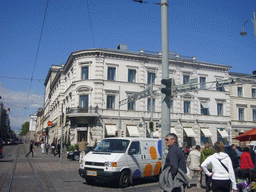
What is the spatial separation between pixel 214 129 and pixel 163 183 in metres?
38.2

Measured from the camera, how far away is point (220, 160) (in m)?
5.62

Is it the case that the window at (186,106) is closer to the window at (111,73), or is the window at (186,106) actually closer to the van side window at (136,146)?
the window at (111,73)

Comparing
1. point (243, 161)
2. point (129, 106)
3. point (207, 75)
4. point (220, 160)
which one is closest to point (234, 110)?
point (207, 75)

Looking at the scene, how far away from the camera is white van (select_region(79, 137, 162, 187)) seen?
34.6ft

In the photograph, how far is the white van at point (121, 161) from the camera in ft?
34.6

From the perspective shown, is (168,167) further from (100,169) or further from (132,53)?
(132,53)

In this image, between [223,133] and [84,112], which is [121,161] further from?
[223,133]

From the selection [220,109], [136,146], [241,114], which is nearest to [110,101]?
Answer: [220,109]

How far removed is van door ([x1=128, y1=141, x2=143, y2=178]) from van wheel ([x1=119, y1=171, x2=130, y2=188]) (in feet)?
0.99

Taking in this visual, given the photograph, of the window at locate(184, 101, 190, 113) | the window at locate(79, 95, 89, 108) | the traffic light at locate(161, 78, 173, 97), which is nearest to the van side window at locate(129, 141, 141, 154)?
the traffic light at locate(161, 78, 173, 97)

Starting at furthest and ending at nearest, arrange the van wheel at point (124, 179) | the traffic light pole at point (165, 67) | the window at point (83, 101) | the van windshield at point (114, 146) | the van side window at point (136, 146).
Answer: the window at point (83, 101)
the van side window at point (136, 146)
the van windshield at point (114, 146)
the van wheel at point (124, 179)
the traffic light pole at point (165, 67)

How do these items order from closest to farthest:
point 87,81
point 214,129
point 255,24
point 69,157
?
point 255,24
point 69,157
point 87,81
point 214,129

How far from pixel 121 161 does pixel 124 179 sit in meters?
0.80

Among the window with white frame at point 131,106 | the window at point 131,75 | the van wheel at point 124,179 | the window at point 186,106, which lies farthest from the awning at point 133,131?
the van wheel at point 124,179
